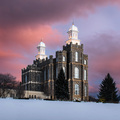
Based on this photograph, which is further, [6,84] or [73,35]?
[73,35]

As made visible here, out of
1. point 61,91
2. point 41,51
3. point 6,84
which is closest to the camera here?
point 61,91

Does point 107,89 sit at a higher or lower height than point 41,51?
lower

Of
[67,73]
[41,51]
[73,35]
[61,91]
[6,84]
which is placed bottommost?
[61,91]

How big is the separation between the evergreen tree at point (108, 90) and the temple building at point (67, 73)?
11.8 meters

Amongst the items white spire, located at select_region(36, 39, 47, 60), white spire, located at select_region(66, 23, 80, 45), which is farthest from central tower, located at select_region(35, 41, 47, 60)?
white spire, located at select_region(66, 23, 80, 45)

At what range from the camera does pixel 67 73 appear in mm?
77438

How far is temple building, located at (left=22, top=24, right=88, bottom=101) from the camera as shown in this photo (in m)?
75.9

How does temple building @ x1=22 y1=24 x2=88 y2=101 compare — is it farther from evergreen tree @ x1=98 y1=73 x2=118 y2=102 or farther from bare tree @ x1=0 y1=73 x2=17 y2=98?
evergreen tree @ x1=98 y1=73 x2=118 y2=102

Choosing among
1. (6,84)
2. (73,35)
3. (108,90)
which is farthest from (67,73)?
(6,84)

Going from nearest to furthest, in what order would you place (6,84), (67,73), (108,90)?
1. (108,90)
2. (6,84)
3. (67,73)

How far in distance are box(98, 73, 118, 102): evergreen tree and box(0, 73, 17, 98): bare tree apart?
972 inches

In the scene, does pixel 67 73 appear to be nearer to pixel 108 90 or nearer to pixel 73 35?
pixel 73 35

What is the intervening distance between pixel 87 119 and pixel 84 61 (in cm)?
5159

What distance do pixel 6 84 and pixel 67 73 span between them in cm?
1941
